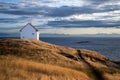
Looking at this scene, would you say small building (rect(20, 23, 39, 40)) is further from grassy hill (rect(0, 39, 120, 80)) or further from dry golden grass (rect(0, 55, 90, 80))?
dry golden grass (rect(0, 55, 90, 80))

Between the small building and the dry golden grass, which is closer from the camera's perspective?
the dry golden grass

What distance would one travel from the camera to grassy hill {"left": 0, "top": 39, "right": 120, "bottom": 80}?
44.0 m

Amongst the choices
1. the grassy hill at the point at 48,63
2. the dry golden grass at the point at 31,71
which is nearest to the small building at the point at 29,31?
the grassy hill at the point at 48,63

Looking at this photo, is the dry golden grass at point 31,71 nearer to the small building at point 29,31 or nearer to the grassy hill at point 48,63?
the grassy hill at point 48,63

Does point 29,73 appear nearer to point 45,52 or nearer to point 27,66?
point 27,66

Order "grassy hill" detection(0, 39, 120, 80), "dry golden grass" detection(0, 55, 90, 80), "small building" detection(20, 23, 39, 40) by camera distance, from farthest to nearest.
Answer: "small building" detection(20, 23, 39, 40) < "grassy hill" detection(0, 39, 120, 80) < "dry golden grass" detection(0, 55, 90, 80)

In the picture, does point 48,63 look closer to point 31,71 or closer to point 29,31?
point 31,71

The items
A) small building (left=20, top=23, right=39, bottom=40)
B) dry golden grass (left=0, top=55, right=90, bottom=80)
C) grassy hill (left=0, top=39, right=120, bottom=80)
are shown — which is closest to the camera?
dry golden grass (left=0, top=55, right=90, bottom=80)

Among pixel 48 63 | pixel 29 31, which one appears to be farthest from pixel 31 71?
pixel 29 31

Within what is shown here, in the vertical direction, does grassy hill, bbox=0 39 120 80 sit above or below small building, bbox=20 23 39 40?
below

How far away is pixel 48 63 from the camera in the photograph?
174ft

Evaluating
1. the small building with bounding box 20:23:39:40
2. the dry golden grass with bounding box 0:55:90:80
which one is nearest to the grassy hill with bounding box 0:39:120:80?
the dry golden grass with bounding box 0:55:90:80

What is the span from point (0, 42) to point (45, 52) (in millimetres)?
10167

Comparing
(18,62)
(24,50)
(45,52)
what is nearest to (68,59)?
(45,52)
